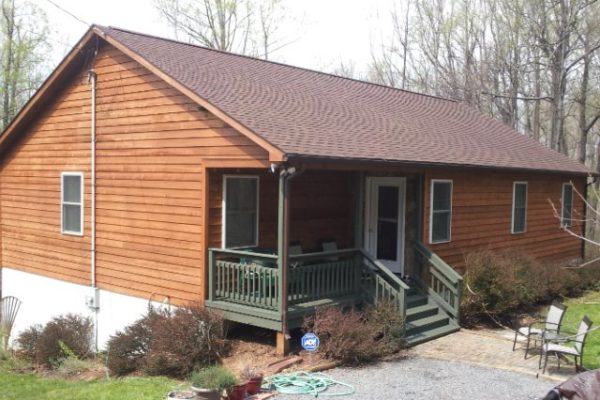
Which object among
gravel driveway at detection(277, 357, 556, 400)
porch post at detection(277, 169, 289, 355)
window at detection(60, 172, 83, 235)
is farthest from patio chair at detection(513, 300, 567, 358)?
window at detection(60, 172, 83, 235)

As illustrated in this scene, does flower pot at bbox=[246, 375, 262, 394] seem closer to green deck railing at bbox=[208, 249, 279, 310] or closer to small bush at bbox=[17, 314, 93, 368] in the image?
green deck railing at bbox=[208, 249, 279, 310]

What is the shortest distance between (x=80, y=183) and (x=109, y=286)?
2483mm

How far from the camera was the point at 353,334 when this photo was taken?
9203mm

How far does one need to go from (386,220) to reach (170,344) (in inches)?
233

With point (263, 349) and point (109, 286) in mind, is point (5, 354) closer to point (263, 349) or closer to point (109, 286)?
point (109, 286)

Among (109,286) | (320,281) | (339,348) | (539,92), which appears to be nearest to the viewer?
(339,348)

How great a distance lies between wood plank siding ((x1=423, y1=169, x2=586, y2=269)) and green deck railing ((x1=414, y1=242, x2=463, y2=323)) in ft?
1.82

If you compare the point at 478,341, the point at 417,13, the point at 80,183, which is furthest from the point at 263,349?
the point at 417,13

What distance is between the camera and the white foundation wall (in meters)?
12.4

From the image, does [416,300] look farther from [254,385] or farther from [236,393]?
[236,393]

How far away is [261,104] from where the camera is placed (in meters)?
11.5

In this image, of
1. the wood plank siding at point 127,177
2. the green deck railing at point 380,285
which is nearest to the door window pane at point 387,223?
the green deck railing at point 380,285

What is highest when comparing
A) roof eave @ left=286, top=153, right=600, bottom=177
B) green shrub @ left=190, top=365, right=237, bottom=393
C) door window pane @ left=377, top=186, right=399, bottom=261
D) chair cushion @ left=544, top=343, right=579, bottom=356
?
roof eave @ left=286, top=153, right=600, bottom=177

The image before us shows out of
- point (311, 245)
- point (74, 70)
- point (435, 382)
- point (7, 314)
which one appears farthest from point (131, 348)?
point (7, 314)
